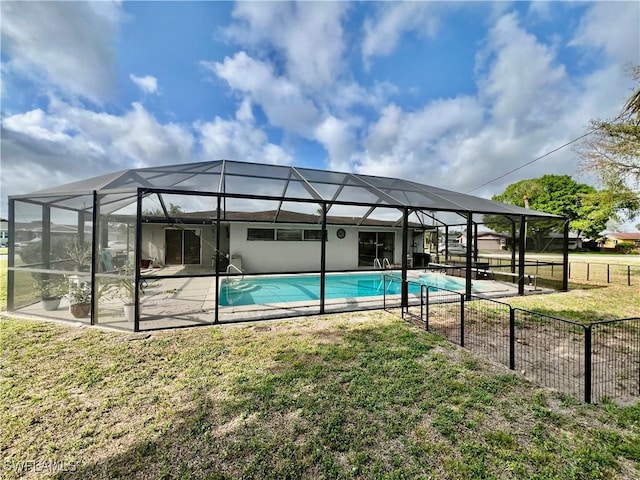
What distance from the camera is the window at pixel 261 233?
505 inches

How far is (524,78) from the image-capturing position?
12.8 m

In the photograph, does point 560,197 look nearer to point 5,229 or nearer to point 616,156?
point 616,156

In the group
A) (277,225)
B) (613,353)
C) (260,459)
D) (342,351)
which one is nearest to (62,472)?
(260,459)

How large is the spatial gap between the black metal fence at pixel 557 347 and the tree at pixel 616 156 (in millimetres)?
11761

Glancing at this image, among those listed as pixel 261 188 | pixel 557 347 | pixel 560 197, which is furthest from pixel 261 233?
pixel 560 197

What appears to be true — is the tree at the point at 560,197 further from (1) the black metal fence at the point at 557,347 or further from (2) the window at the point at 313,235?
(1) the black metal fence at the point at 557,347

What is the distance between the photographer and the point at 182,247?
48.3 ft

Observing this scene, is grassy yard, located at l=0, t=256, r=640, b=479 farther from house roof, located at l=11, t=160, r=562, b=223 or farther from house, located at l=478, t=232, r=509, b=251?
house, located at l=478, t=232, r=509, b=251

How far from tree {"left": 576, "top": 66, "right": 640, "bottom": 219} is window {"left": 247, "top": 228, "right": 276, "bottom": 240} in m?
15.9

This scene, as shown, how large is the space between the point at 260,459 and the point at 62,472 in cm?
139

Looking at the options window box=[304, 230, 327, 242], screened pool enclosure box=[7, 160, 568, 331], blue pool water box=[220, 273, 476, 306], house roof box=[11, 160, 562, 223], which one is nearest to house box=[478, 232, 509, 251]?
screened pool enclosure box=[7, 160, 568, 331]

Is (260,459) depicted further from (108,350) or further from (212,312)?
(212,312)

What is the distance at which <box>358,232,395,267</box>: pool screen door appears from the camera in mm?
15070

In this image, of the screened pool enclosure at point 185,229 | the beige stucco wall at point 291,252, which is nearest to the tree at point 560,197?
the screened pool enclosure at point 185,229
